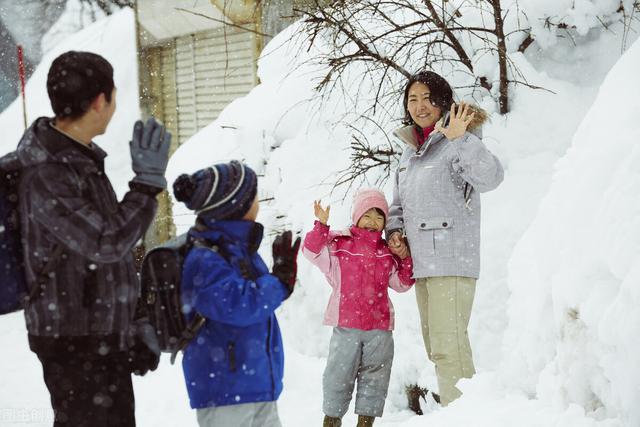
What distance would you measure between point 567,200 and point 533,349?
2.52 ft

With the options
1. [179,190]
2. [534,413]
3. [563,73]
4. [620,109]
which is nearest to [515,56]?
[563,73]

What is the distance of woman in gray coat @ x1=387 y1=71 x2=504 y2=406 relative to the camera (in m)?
3.65

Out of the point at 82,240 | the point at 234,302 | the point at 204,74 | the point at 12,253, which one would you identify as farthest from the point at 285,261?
the point at 204,74

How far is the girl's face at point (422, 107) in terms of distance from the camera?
3.80m

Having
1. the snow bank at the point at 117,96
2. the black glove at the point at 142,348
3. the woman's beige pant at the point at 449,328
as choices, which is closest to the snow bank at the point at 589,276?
the woman's beige pant at the point at 449,328

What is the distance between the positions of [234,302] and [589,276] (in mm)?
1500

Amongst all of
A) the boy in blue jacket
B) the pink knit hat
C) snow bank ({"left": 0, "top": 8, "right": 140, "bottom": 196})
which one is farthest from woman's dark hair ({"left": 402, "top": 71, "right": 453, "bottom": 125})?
snow bank ({"left": 0, "top": 8, "right": 140, "bottom": 196})

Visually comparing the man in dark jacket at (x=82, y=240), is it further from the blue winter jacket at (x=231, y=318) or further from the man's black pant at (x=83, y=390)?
the blue winter jacket at (x=231, y=318)

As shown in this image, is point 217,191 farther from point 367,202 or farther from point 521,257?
point 521,257

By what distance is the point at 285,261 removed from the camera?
104 inches

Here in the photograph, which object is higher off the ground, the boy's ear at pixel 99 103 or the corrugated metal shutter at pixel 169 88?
the corrugated metal shutter at pixel 169 88

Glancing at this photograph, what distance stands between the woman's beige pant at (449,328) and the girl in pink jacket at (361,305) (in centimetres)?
32

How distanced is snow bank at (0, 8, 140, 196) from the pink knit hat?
12892 mm

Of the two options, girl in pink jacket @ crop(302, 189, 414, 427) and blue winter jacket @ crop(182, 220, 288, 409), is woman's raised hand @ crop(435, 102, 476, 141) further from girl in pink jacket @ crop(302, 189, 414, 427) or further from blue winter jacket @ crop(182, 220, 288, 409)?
blue winter jacket @ crop(182, 220, 288, 409)
